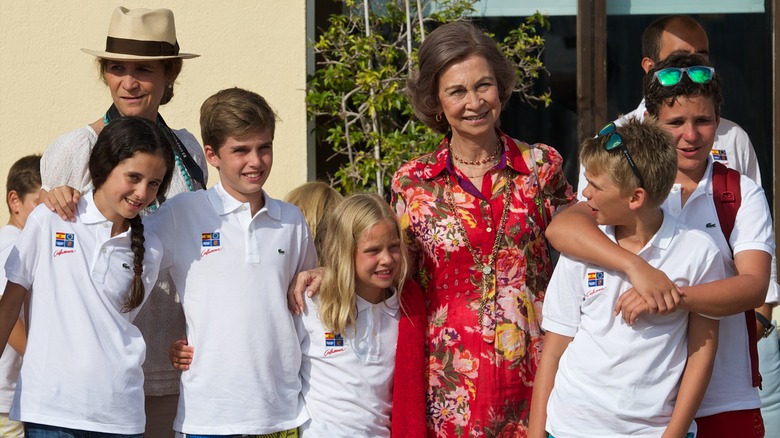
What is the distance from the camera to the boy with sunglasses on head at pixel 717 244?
9.31ft

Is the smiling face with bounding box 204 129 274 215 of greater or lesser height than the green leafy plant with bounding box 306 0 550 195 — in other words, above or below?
below

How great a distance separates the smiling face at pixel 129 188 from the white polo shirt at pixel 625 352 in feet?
4.35

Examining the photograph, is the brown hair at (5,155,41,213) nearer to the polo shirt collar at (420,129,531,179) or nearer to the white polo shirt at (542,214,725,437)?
the polo shirt collar at (420,129,531,179)

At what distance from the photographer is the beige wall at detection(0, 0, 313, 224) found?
5.66 meters

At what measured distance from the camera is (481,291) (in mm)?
3342

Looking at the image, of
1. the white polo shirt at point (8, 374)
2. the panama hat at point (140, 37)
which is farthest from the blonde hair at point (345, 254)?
the white polo shirt at point (8, 374)

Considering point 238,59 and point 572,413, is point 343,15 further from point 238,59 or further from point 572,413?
point 572,413

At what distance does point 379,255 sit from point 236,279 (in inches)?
18.6

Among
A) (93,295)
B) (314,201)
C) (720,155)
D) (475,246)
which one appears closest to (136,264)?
(93,295)

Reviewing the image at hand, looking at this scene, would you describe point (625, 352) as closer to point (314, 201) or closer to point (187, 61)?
point (314, 201)

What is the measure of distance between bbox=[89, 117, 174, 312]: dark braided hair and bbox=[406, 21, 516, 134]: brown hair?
90 centimetres

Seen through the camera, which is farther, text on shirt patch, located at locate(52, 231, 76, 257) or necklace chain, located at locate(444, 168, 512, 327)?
necklace chain, located at locate(444, 168, 512, 327)

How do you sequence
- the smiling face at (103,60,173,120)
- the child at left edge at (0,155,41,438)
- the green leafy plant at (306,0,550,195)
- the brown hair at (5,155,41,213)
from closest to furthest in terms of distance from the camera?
the smiling face at (103,60,173,120)
the child at left edge at (0,155,41,438)
the brown hair at (5,155,41,213)
the green leafy plant at (306,0,550,195)

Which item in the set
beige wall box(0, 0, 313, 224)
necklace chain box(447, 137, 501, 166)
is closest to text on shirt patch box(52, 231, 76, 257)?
necklace chain box(447, 137, 501, 166)
